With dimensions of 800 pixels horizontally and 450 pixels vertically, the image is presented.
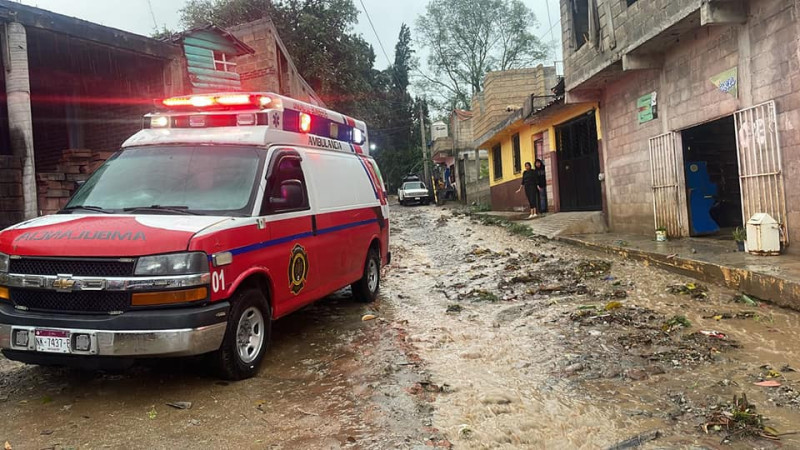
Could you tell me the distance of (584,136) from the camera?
A: 14953 millimetres

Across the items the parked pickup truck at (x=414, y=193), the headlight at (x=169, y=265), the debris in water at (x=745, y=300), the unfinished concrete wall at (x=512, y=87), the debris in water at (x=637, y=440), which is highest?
the unfinished concrete wall at (x=512, y=87)

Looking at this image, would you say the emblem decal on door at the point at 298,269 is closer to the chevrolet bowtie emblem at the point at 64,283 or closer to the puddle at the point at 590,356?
the puddle at the point at 590,356

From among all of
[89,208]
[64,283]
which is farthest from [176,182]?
[64,283]

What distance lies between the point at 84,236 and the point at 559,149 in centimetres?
1523

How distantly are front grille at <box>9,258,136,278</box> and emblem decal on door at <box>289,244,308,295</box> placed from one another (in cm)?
144

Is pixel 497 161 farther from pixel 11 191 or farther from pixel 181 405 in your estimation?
pixel 181 405

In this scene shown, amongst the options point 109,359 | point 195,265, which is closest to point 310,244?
point 195,265

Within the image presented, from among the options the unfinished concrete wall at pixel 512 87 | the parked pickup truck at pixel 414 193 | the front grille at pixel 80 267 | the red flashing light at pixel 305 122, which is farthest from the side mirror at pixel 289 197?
the parked pickup truck at pixel 414 193

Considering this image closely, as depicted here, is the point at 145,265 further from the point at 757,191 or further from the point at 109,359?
the point at 757,191

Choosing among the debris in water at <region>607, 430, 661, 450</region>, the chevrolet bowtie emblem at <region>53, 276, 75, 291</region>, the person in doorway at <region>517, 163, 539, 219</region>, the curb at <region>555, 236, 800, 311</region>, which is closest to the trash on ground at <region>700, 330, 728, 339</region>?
the curb at <region>555, 236, 800, 311</region>

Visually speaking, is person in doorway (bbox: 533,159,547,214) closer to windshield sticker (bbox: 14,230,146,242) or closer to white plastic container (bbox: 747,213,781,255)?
white plastic container (bbox: 747,213,781,255)

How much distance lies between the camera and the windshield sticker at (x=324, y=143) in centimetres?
556

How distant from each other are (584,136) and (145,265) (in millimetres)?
13654

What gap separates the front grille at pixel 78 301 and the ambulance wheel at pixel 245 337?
714mm
